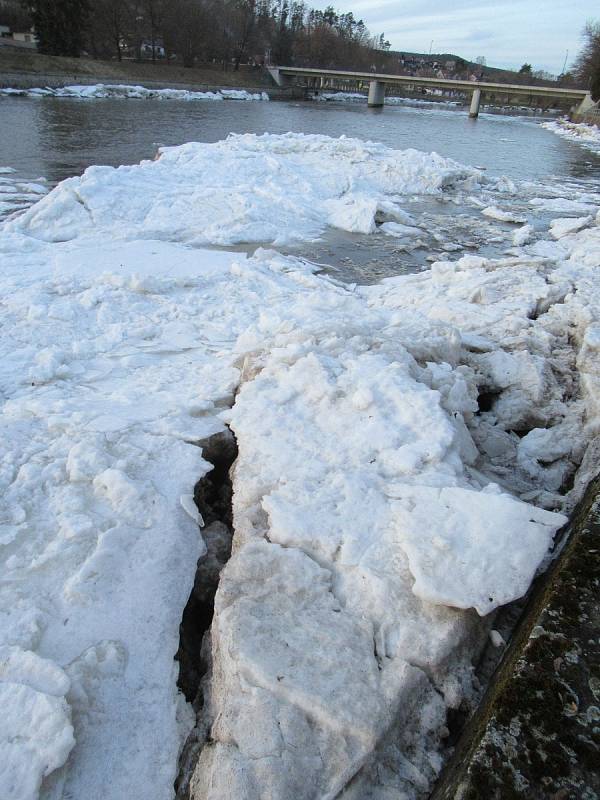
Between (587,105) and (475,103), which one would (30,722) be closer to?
(587,105)

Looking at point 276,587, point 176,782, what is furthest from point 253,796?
point 276,587

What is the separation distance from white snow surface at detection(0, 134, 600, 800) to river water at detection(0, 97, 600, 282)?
8.67 ft

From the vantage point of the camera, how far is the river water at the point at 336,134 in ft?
27.0

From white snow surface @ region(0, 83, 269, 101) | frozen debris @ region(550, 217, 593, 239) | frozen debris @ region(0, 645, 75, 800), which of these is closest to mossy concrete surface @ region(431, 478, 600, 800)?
frozen debris @ region(0, 645, 75, 800)

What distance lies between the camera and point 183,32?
56.0 meters

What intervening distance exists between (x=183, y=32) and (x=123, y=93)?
78.9ft

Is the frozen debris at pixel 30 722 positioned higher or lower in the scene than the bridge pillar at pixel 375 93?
lower

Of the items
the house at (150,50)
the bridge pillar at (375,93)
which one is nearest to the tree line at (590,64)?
the bridge pillar at (375,93)

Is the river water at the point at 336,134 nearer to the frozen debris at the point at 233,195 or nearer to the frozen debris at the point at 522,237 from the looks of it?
the frozen debris at the point at 522,237

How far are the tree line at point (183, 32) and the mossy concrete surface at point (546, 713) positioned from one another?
54.6 metres

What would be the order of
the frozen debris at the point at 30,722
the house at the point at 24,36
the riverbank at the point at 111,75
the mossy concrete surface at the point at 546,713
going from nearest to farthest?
the mossy concrete surface at the point at 546,713, the frozen debris at the point at 30,722, the riverbank at the point at 111,75, the house at the point at 24,36

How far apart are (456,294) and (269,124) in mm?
25698

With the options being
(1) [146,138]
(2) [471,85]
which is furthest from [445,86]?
(1) [146,138]

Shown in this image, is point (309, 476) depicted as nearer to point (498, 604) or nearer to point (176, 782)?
point (498, 604)
